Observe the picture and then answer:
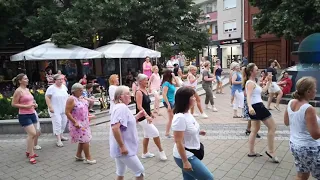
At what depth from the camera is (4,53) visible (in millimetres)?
24000

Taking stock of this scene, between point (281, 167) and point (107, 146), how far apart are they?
3694 mm

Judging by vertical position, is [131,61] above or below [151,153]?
above

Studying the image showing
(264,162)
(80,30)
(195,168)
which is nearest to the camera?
(195,168)

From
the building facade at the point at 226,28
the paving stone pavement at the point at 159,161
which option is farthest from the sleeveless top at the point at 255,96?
the building facade at the point at 226,28

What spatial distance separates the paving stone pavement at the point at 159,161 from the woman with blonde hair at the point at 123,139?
1.10 metres

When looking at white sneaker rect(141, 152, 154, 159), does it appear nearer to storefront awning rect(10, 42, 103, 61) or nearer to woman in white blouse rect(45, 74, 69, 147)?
woman in white blouse rect(45, 74, 69, 147)

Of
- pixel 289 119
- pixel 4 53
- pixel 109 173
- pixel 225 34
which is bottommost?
pixel 109 173

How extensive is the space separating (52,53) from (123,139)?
33.5 feet

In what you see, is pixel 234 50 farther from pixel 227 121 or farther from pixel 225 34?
pixel 227 121

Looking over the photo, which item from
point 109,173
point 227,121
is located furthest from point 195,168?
point 227,121

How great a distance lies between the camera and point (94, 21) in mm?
16344

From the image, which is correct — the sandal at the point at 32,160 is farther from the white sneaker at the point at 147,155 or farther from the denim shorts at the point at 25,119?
the white sneaker at the point at 147,155

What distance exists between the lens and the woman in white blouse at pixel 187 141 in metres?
3.21

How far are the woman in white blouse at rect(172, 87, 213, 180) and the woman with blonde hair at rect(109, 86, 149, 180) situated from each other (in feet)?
2.23
